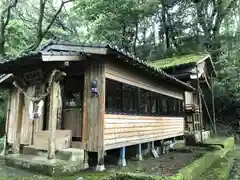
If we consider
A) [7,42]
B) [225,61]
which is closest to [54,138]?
[7,42]

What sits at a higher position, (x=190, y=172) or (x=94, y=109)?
(x=94, y=109)

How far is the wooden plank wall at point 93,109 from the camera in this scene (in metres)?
5.70

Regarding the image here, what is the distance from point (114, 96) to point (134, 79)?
1.04m

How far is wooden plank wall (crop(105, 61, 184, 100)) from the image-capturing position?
6.19m

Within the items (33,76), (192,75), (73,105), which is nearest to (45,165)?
(73,105)

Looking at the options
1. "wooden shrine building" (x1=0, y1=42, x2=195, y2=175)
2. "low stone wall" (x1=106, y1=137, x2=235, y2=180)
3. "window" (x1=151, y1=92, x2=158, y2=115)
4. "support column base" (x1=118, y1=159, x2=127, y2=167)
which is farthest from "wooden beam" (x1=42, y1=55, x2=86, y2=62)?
"window" (x1=151, y1=92, x2=158, y2=115)

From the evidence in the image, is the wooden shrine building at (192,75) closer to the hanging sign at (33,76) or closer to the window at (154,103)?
the window at (154,103)

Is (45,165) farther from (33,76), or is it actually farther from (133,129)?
(133,129)

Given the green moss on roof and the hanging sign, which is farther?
the green moss on roof

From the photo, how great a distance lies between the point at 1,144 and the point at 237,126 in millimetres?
16079

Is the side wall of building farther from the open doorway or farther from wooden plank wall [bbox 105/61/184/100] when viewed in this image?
the open doorway

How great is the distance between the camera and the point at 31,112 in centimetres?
598

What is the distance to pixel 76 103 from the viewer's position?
21.8 ft

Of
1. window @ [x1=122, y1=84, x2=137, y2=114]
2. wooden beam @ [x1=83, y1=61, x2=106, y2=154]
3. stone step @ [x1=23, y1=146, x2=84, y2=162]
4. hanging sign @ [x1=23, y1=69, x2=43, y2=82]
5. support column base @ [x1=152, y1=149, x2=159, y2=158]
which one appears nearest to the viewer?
stone step @ [x1=23, y1=146, x2=84, y2=162]
